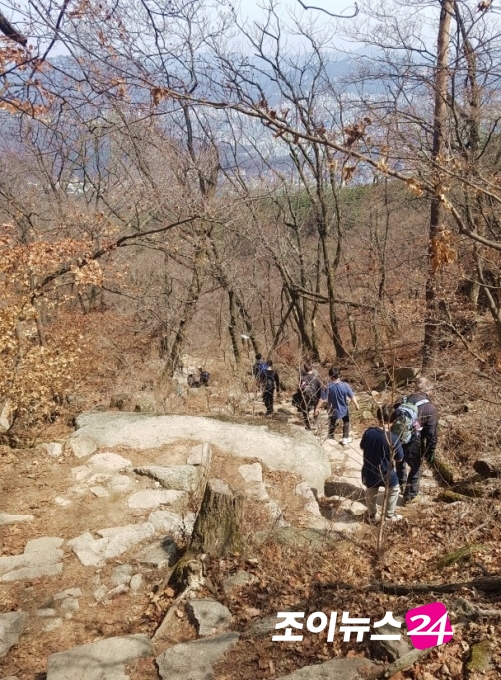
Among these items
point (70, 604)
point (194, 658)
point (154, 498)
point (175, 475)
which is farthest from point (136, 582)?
point (175, 475)

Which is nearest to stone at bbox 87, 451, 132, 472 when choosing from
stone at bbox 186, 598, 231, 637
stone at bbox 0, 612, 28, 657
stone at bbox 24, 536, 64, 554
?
stone at bbox 24, 536, 64, 554

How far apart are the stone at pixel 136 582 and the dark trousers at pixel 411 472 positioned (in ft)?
11.3

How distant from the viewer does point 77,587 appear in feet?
15.6

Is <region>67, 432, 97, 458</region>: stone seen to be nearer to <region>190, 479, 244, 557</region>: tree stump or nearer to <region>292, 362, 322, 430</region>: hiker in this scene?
<region>190, 479, 244, 557</region>: tree stump

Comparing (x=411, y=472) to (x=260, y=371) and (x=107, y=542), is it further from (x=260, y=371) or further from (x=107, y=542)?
(x=260, y=371)

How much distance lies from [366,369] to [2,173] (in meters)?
14.0

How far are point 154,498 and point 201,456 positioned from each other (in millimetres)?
1258

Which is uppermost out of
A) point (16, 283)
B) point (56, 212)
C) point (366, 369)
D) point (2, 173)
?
point (2, 173)

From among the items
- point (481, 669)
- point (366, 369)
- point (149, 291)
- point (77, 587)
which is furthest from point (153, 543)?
point (149, 291)

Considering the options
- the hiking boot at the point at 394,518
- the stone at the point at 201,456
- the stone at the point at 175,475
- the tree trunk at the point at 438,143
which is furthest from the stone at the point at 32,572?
the tree trunk at the point at 438,143

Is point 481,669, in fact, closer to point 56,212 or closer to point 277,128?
point 277,128

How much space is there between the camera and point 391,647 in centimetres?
313

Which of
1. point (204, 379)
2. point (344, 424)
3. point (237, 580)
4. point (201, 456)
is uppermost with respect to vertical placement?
point (204, 379)

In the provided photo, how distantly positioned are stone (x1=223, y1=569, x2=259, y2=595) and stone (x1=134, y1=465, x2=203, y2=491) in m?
2.38
